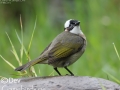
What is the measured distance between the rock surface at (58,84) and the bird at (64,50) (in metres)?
0.59

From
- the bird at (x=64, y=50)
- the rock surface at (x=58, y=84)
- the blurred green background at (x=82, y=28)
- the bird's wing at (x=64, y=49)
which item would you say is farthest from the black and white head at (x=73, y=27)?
the rock surface at (x=58, y=84)

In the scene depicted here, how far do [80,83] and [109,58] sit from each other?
3.22 metres

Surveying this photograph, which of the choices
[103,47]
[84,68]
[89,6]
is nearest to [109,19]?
[89,6]

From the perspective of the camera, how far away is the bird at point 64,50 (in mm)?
5789

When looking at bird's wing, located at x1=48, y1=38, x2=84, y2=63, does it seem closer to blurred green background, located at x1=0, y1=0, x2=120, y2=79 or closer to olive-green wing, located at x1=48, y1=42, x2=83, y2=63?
olive-green wing, located at x1=48, y1=42, x2=83, y2=63

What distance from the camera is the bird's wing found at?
5.87m

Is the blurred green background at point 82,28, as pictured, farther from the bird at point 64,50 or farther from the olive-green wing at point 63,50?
the olive-green wing at point 63,50

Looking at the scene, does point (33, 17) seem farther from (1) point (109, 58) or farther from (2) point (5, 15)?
(1) point (109, 58)

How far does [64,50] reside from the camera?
Answer: 6.00 m

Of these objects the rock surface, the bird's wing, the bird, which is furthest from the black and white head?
the rock surface

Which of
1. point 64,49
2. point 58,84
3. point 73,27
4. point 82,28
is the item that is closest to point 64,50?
point 64,49

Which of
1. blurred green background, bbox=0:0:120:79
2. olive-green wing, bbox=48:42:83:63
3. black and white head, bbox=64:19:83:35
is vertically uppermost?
black and white head, bbox=64:19:83:35

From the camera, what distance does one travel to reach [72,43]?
20.4 ft

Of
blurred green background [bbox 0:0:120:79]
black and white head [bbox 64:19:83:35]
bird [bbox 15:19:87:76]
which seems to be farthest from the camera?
blurred green background [bbox 0:0:120:79]
